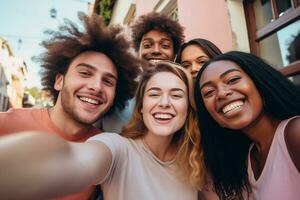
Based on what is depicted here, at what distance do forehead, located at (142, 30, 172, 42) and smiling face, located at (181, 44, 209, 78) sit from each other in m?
0.63

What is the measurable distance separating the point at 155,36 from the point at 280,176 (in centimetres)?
252

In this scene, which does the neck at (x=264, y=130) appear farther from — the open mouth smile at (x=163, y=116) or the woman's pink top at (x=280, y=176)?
the open mouth smile at (x=163, y=116)

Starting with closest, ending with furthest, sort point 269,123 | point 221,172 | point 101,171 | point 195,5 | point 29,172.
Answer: point 29,172 → point 101,171 → point 269,123 → point 221,172 → point 195,5

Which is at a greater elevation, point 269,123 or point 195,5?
point 195,5

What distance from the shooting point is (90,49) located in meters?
2.44

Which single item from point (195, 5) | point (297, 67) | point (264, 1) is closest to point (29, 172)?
point (297, 67)

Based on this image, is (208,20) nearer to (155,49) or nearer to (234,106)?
(155,49)

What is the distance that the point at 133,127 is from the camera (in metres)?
2.14

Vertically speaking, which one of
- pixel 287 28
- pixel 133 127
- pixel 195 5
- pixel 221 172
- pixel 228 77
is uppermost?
pixel 195 5

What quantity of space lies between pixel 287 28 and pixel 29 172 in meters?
3.22

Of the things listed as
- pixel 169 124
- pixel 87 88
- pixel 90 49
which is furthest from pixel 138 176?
pixel 90 49

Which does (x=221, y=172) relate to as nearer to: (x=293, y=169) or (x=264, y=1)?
(x=293, y=169)

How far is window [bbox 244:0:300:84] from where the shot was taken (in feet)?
9.81

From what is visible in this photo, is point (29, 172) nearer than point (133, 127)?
Yes
